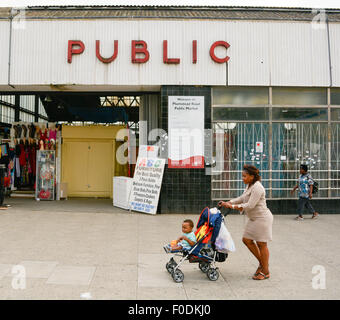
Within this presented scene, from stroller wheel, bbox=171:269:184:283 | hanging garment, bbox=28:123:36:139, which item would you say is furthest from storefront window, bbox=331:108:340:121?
hanging garment, bbox=28:123:36:139

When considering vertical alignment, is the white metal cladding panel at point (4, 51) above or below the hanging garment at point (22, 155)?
above

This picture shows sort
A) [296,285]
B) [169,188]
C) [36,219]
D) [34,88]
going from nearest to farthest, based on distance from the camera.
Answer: [296,285] < [36,219] < [169,188] < [34,88]

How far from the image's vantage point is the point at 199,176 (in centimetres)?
1051

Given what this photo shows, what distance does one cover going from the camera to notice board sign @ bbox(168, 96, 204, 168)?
413 inches

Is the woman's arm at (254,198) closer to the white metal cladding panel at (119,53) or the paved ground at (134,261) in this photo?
the paved ground at (134,261)

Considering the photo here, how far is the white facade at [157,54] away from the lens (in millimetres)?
10555

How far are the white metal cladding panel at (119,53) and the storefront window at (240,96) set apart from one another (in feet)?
1.16

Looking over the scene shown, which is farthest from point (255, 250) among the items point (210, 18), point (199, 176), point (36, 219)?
point (210, 18)

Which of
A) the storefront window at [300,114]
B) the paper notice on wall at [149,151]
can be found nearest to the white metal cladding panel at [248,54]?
the storefront window at [300,114]

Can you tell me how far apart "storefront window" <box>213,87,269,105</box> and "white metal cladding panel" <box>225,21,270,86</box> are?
0.81 ft

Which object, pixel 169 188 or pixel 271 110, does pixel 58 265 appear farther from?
pixel 271 110

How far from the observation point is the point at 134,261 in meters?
5.84

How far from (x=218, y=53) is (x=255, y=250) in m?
7.10

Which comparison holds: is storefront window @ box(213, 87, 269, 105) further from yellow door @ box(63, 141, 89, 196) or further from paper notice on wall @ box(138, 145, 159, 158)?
→ yellow door @ box(63, 141, 89, 196)
